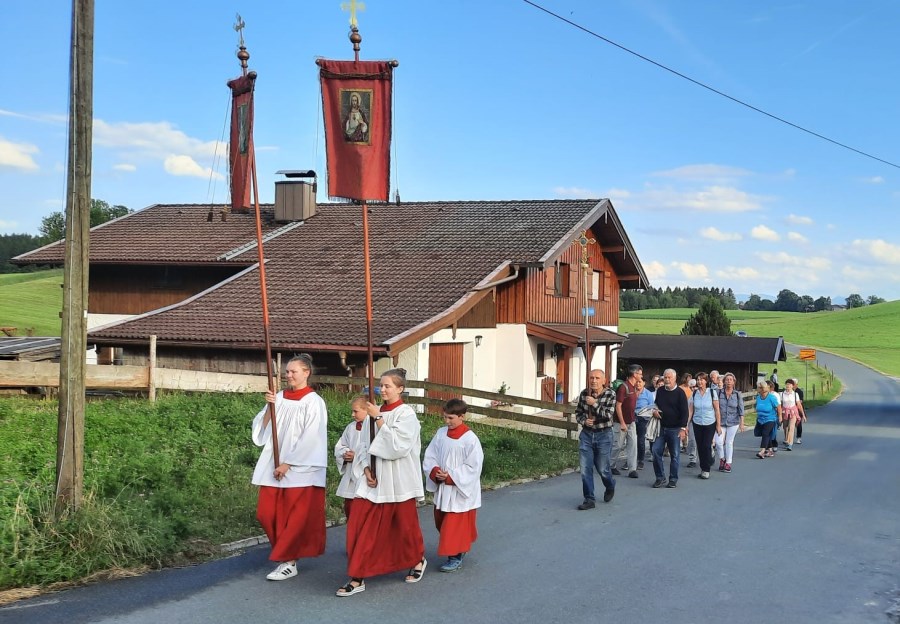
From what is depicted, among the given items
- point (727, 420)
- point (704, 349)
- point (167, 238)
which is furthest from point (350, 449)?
point (704, 349)

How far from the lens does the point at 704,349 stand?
4706 centimetres

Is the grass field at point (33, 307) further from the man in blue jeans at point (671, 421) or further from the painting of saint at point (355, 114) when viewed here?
the painting of saint at point (355, 114)

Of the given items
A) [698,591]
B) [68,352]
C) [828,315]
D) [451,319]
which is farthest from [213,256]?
[828,315]

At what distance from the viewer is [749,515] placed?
35.7 feet

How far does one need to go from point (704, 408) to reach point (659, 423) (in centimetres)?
145

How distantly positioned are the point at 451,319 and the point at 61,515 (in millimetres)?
14465

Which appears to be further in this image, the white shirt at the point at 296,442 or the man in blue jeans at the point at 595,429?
the man in blue jeans at the point at 595,429

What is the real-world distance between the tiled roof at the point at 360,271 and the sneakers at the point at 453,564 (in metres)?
11.0

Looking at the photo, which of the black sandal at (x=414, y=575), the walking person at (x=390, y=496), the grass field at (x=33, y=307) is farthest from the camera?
the grass field at (x=33, y=307)

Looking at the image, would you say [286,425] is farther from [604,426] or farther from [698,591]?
[604,426]

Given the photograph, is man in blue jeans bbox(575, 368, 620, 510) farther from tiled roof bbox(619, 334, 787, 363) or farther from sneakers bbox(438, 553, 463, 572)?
tiled roof bbox(619, 334, 787, 363)

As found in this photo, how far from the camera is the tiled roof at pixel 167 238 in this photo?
91.6ft

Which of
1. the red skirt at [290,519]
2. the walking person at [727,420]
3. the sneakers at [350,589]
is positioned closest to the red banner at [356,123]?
the red skirt at [290,519]

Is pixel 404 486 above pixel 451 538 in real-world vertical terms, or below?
above
